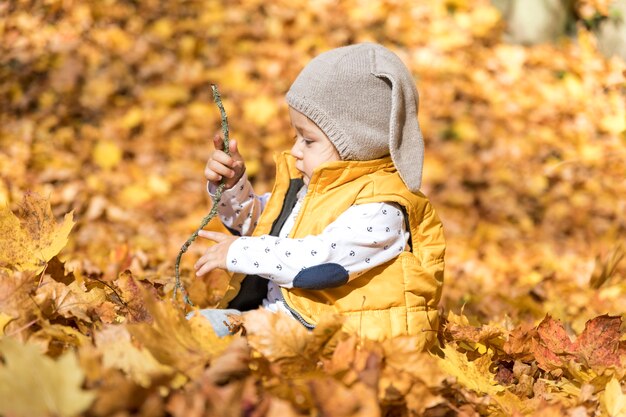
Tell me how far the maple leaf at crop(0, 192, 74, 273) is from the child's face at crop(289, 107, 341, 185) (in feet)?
2.35

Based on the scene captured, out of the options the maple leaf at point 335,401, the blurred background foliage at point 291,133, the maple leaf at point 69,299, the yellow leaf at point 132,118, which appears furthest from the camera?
the yellow leaf at point 132,118

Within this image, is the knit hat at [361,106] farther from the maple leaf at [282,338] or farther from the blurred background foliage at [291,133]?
the blurred background foliage at [291,133]

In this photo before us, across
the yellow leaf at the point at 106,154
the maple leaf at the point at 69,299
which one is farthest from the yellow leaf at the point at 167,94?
the maple leaf at the point at 69,299

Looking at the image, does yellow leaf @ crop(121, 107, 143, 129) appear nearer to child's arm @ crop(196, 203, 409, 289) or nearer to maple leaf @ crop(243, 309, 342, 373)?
child's arm @ crop(196, 203, 409, 289)

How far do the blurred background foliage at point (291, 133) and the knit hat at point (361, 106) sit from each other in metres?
1.35

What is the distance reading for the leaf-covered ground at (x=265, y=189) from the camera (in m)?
1.44

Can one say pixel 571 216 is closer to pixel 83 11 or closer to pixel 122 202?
pixel 122 202

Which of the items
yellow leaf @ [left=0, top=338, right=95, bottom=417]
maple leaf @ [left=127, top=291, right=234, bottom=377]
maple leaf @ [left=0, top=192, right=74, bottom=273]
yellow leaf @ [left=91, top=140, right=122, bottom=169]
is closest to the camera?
yellow leaf @ [left=0, top=338, right=95, bottom=417]

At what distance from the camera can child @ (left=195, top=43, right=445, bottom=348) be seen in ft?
6.65

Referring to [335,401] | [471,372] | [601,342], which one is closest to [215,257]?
[471,372]

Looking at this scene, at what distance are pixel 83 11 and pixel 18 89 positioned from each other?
958 mm

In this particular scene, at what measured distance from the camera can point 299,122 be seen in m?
2.23

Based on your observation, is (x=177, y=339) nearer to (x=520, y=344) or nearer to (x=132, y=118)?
(x=520, y=344)

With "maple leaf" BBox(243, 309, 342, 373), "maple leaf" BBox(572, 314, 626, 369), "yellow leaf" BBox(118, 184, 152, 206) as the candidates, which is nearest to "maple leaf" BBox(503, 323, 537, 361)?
"maple leaf" BBox(572, 314, 626, 369)
